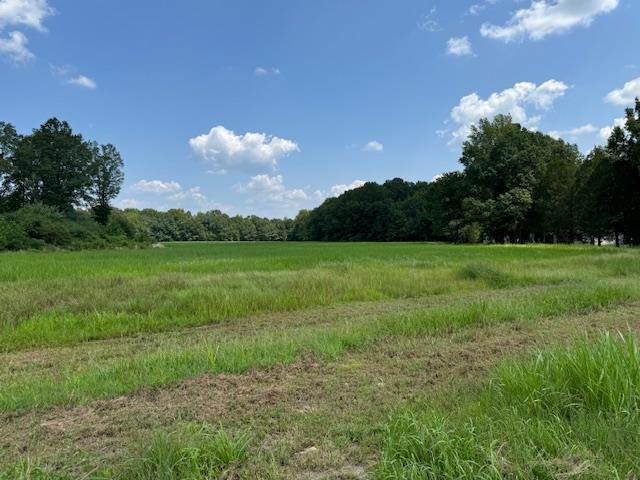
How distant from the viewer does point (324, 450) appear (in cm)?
356

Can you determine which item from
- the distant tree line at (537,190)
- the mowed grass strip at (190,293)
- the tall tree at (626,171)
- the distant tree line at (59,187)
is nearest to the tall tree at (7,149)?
the distant tree line at (59,187)

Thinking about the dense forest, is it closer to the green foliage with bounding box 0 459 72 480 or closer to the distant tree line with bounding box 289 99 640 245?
the distant tree line with bounding box 289 99 640 245

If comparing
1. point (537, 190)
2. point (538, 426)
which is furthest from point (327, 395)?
point (537, 190)

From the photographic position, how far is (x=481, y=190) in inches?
2731

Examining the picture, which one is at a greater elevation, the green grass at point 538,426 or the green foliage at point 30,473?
the green grass at point 538,426

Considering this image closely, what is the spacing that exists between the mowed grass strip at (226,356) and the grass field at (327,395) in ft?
0.13

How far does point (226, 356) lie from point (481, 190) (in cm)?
6900

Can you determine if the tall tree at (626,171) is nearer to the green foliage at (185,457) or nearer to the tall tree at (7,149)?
the green foliage at (185,457)

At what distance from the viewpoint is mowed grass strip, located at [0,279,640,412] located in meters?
5.38

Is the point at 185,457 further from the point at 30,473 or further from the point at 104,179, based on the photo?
the point at 104,179

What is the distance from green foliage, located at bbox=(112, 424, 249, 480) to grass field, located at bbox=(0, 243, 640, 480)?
14mm

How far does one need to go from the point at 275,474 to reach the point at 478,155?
7313 centimetres

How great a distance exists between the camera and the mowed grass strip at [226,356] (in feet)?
17.6

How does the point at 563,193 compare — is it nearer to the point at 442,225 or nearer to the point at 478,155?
the point at 478,155
